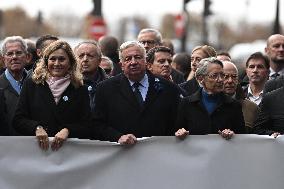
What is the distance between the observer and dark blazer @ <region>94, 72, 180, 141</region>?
745 cm

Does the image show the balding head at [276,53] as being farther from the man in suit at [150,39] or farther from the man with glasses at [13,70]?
the man with glasses at [13,70]

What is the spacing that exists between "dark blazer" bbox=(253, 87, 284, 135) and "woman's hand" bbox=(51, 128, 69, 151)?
177cm

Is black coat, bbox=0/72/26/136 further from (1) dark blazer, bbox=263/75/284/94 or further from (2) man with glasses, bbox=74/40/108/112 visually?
(1) dark blazer, bbox=263/75/284/94

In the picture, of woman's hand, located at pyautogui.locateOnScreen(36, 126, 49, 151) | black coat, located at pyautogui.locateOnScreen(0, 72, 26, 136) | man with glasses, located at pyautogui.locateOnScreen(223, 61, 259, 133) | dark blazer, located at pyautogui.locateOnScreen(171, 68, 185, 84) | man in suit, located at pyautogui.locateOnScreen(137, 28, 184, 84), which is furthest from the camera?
man in suit, located at pyautogui.locateOnScreen(137, 28, 184, 84)

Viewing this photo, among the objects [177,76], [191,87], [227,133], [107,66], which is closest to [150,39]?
[177,76]

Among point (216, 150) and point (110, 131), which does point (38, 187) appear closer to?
point (110, 131)

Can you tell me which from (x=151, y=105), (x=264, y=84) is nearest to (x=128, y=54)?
(x=151, y=105)

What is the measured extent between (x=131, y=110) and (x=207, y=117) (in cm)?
67

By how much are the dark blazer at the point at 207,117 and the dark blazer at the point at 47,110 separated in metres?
0.90

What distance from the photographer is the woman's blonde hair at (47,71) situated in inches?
290

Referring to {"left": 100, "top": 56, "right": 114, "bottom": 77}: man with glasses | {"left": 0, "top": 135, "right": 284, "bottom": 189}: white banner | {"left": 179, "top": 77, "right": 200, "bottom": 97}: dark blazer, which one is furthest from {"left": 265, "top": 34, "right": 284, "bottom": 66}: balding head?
{"left": 0, "top": 135, "right": 284, "bottom": 189}: white banner

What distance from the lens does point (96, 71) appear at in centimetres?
866

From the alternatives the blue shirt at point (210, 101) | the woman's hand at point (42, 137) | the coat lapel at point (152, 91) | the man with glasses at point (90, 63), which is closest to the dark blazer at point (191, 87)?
the man with glasses at point (90, 63)

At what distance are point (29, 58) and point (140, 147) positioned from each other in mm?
2050
